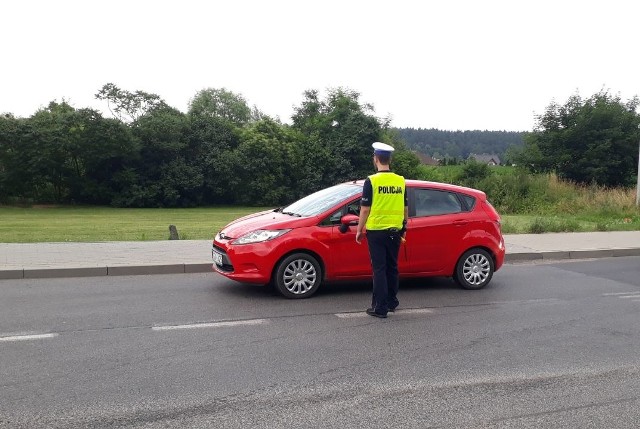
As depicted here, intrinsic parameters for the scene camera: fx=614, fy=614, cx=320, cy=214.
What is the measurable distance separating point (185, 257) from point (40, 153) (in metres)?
45.0

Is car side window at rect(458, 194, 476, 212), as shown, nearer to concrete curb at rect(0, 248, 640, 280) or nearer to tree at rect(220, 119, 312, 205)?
concrete curb at rect(0, 248, 640, 280)

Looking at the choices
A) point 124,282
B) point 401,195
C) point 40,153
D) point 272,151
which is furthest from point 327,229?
point 272,151

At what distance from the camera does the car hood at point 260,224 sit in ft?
26.6

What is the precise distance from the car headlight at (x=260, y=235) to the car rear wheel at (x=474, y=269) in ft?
8.89

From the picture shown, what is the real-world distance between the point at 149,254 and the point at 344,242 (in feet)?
15.5

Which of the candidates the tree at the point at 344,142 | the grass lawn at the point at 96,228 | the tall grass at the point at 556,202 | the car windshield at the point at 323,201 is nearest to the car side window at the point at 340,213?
the car windshield at the point at 323,201

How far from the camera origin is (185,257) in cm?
1105

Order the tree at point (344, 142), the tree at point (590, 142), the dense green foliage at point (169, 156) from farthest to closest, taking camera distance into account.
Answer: the tree at point (344, 142), the dense green foliage at point (169, 156), the tree at point (590, 142)

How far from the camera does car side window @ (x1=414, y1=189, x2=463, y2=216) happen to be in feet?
28.9

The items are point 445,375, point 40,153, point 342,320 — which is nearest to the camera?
point 445,375

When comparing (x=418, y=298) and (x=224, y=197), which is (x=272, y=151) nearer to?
(x=224, y=197)

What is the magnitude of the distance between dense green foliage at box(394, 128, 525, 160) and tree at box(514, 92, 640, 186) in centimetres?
9083

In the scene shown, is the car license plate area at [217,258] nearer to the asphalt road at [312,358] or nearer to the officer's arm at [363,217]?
the asphalt road at [312,358]

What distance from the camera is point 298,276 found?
26.5 feet
